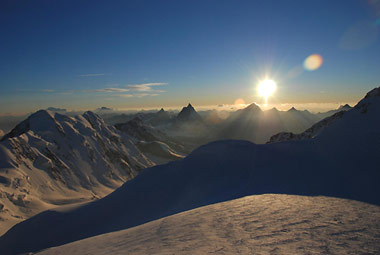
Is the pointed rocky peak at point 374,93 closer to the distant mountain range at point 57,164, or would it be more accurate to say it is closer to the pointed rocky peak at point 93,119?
the distant mountain range at point 57,164

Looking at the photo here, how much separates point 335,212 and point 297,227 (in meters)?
4.19

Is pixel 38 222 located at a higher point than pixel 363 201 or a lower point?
lower

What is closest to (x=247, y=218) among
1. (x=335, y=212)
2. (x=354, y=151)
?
(x=335, y=212)

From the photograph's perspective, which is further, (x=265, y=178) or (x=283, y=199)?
(x=265, y=178)

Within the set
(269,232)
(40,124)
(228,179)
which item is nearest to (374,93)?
(228,179)

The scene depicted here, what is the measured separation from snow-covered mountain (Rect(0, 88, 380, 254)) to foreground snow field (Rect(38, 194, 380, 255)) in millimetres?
6472

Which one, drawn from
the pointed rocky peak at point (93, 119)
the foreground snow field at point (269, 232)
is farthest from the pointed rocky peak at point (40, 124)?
the foreground snow field at point (269, 232)

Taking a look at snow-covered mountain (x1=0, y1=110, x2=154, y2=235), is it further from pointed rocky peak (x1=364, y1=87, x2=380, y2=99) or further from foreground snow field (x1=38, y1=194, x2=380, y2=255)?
pointed rocky peak (x1=364, y1=87, x2=380, y2=99)

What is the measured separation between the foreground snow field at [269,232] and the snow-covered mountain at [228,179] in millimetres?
6472

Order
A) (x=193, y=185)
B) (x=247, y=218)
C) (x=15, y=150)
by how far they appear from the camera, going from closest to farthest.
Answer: (x=247, y=218), (x=193, y=185), (x=15, y=150)

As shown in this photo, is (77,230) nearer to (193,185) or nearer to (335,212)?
(193,185)

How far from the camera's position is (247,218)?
13781 millimetres

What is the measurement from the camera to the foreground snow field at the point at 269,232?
9.32 meters

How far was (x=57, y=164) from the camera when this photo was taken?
380 feet
